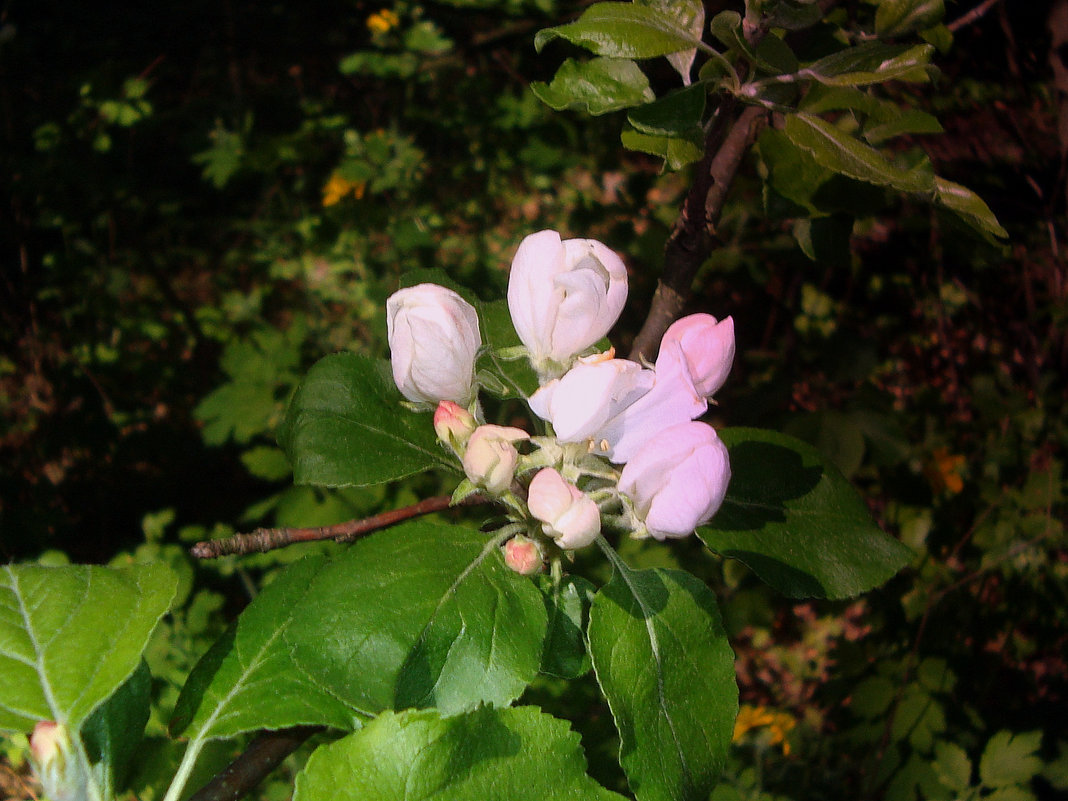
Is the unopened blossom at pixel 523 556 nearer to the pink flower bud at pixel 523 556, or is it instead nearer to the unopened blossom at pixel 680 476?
the pink flower bud at pixel 523 556

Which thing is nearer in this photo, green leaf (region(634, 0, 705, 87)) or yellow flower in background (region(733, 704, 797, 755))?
green leaf (region(634, 0, 705, 87))

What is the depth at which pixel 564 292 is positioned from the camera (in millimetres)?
817

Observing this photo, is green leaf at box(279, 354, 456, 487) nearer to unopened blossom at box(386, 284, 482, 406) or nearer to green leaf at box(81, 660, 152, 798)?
unopened blossom at box(386, 284, 482, 406)

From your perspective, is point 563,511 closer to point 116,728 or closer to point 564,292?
point 564,292

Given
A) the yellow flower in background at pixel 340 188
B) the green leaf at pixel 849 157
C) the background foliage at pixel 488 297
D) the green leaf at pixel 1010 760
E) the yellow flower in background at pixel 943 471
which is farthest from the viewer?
the yellow flower in background at pixel 340 188

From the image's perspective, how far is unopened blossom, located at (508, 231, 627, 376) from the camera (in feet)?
2.65

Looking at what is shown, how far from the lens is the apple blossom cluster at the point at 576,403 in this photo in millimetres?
744

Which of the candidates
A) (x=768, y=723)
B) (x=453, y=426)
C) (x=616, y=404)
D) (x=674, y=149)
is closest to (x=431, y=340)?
(x=453, y=426)

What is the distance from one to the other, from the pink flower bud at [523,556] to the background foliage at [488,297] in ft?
3.57

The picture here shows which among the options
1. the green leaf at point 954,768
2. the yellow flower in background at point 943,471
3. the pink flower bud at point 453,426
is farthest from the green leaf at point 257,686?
the yellow flower in background at point 943,471

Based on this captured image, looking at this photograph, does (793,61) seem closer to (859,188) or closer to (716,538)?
(859,188)

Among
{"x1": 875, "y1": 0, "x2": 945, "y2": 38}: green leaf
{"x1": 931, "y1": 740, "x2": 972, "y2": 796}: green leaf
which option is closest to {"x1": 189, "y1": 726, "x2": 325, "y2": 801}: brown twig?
{"x1": 875, "y1": 0, "x2": 945, "y2": 38}: green leaf

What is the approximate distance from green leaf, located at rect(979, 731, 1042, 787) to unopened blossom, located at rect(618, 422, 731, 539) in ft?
5.06

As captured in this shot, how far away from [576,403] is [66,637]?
0.61m
